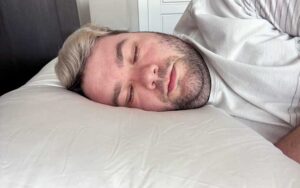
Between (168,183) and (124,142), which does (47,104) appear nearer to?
(124,142)

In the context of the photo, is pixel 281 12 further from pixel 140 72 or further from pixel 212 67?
pixel 140 72

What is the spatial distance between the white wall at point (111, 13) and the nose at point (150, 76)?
104 centimetres

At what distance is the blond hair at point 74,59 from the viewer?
3.27 ft

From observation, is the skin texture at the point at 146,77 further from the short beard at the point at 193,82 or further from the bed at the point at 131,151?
the bed at the point at 131,151

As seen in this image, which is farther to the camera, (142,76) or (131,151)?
(142,76)

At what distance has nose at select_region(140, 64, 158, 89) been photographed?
2.97 ft

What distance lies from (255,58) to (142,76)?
266mm

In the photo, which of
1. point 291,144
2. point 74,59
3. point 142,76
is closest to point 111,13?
point 74,59

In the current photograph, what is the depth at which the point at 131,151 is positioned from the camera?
625mm

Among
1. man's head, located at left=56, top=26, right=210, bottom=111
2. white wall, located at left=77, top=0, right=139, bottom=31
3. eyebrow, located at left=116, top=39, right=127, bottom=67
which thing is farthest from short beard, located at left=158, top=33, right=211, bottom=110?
white wall, located at left=77, top=0, right=139, bottom=31

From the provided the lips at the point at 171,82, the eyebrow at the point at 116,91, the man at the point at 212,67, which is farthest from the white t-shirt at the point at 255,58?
the eyebrow at the point at 116,91

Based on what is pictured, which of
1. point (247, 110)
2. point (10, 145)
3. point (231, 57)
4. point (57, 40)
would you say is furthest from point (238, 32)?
point (57, 40)

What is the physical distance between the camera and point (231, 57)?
0.94 m

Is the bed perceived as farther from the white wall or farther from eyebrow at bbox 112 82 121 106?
the white wall
